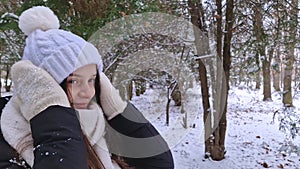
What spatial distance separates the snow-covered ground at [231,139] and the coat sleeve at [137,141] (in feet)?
10.5

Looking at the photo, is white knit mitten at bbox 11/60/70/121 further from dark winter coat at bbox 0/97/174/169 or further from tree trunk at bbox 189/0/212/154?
tree trunk at bbox 189/0/212/154

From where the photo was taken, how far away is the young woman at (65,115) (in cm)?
66

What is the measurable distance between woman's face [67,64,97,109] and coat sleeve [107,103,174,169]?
137 mm

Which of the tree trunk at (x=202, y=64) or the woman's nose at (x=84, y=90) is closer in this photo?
the woman's nose at (x=84, y=90)

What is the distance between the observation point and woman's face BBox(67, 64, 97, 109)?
810 mm

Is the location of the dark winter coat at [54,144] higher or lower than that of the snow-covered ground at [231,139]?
higher

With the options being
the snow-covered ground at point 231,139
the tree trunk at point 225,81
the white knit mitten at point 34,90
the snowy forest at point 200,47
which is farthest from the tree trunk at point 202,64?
the white knit mitten at point 34,90

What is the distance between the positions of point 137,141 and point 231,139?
4632 millimetres

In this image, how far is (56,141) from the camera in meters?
0.65

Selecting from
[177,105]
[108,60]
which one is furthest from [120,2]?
[177,105]

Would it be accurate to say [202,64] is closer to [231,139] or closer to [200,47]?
[200,47]

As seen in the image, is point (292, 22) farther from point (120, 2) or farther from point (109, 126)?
point (109, 126)

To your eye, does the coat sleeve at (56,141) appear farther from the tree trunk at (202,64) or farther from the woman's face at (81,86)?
the tree trunk at (202,64)

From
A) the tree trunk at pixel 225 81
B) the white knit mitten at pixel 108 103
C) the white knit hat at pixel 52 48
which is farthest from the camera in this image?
the tree trunk at pixel 225 81
